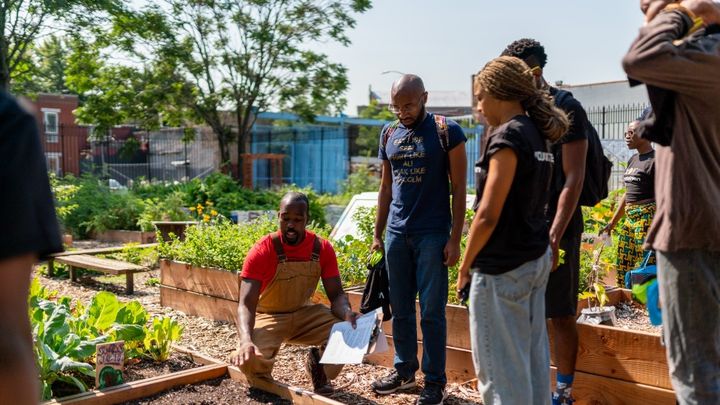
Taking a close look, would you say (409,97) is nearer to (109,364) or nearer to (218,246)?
(109,364)

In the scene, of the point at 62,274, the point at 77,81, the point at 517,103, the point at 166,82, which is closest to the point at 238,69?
the point at 166,82

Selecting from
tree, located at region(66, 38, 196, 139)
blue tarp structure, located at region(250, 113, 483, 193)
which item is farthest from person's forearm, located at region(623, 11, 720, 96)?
blue tarp structure, located at region(250, 113, 483, 193)

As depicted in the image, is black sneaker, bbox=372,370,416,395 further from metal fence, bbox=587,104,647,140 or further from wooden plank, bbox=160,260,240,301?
metal fence, bbox=587,104,647,140

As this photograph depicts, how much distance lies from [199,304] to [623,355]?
13.5 feet

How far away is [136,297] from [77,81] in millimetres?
12723

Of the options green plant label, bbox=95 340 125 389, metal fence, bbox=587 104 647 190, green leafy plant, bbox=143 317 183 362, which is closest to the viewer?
green plant label, bbox=95 340 125 389

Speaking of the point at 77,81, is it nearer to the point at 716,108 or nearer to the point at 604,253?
the point at 604,253

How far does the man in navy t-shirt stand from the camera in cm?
426

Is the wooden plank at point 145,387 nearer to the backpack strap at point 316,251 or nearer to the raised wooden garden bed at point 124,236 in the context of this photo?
the backpack strap at point 316,251

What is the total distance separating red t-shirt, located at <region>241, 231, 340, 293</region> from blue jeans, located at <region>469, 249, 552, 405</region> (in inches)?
66.0

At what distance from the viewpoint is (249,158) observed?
2072 centimetres

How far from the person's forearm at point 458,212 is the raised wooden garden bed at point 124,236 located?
9656mm

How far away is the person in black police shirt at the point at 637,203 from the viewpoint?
546 centimetres

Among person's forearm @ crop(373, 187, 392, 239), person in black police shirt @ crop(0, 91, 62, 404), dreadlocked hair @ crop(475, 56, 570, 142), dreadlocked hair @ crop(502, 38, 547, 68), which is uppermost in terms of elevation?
dreadlocked hair @ crop(502, 38, 547, 68)
